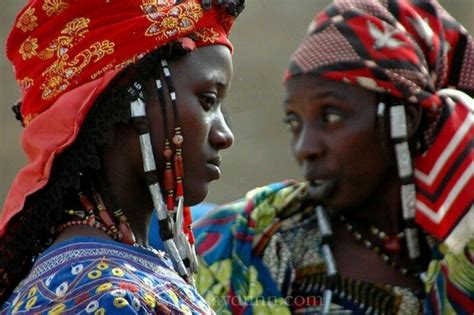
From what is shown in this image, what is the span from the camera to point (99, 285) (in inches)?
118

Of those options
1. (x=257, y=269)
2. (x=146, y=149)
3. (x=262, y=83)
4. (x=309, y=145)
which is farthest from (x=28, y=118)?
(x=262, y=83)

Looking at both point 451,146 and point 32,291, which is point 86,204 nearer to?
point 32,291

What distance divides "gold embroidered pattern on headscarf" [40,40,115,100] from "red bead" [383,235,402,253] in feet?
5.35

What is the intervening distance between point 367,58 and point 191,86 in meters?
1.34

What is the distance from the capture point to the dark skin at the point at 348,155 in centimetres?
445

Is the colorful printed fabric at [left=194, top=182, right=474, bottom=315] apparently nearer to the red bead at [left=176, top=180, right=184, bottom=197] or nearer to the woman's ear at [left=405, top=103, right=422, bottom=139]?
the woman's ear at [left=405, top=103, right=422, bottom=139]

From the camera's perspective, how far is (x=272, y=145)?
8.01m

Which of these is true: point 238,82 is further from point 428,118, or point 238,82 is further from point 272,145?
point 428,118

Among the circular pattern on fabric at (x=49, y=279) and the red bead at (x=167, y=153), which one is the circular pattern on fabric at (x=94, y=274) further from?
the red bead at (x=167, y=153)

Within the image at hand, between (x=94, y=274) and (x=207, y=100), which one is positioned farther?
(x=207, y=100)

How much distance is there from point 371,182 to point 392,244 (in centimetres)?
23

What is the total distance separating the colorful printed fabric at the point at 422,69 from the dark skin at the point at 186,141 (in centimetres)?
119

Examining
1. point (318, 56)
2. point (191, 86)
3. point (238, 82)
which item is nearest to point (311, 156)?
point (318, 56)

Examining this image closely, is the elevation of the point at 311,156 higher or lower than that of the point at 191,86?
lower
